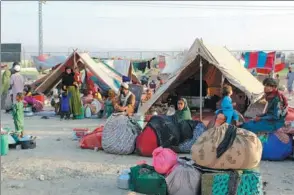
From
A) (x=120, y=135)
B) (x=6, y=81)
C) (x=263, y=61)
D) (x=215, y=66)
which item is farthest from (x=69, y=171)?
(x=263, y=61)

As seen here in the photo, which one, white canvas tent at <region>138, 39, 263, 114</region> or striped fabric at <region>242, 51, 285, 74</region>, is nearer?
white canvas tent at <region>138, 39, 263, 114</region>

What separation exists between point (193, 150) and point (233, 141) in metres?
0.49

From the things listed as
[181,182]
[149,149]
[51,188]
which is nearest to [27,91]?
[149,149]

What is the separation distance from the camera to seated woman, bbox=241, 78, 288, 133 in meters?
7.45

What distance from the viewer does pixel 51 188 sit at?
5.85 metres

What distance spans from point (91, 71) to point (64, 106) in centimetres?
240

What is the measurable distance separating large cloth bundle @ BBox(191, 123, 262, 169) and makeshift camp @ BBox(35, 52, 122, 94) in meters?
9.35

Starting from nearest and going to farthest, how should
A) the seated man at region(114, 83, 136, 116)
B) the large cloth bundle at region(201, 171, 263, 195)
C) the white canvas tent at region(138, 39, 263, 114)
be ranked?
1. the large cloth bundle at region(201, 171, 263, 195)
2. the seated man at region(114, 83, 136, 116)
3. the white canvas tent at region(138, 39, 263, 114)

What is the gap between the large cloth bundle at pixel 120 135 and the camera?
26.0 feet

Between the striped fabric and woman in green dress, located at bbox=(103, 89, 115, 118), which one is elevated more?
the striped fabric

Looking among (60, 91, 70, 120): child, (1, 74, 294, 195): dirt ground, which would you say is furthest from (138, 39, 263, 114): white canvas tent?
(1, 74, 294, 195): dirt ground

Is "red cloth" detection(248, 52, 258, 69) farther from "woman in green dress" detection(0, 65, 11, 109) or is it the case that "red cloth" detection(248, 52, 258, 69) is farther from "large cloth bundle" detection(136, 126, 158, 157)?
"large cloth bundle" detection(136, 126, 158, 157)

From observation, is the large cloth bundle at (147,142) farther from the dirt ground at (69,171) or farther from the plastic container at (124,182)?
the plastic container at (124,182)

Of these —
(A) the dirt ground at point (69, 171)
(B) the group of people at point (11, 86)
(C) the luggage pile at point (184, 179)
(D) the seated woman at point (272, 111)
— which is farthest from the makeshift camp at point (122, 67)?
(C) the luggage pile at point (184, 179)
